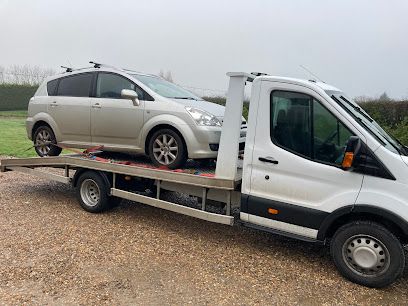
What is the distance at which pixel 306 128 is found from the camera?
4465 millimetres

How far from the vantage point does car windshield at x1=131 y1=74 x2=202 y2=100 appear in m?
6.10

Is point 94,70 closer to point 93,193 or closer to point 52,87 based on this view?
point 52,87

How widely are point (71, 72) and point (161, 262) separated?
380cm

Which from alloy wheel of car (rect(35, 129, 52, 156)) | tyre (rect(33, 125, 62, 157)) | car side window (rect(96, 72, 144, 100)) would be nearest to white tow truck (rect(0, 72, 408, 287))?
car side window (rect(96, 72, 144, 100))

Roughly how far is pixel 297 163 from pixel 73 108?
3915mm

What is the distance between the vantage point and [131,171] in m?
5.83

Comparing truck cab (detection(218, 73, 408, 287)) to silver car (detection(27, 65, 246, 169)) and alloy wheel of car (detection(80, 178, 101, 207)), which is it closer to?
silver car (detection(27, 65, 246, 169))

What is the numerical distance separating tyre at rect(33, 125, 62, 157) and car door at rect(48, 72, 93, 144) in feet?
0.93

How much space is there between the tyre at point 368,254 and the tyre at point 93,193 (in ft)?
11.6

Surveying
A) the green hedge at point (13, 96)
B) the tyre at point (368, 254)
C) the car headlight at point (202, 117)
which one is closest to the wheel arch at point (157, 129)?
the car headlight at point (202, 117)

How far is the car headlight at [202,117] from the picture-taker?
549cm

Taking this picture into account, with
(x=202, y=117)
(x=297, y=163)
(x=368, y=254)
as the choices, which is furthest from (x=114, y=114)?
(x=368, y=254)

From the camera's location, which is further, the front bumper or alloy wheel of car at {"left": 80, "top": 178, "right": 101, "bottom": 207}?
alloy wheel of car at {"left": 80, "top": 178, "right": 101, "bottom": 207}

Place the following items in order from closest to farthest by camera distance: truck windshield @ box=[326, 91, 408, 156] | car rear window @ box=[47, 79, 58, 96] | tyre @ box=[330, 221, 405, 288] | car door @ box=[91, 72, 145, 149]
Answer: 1. tyre @ box=[330, 221, 405, 288]
2. truck windshield @ box=[326, 91, 408, 156]
3. car door @ box=[91, 72, 145, 149]
4. car rear window @ box=[47, 79, 58, 96]
